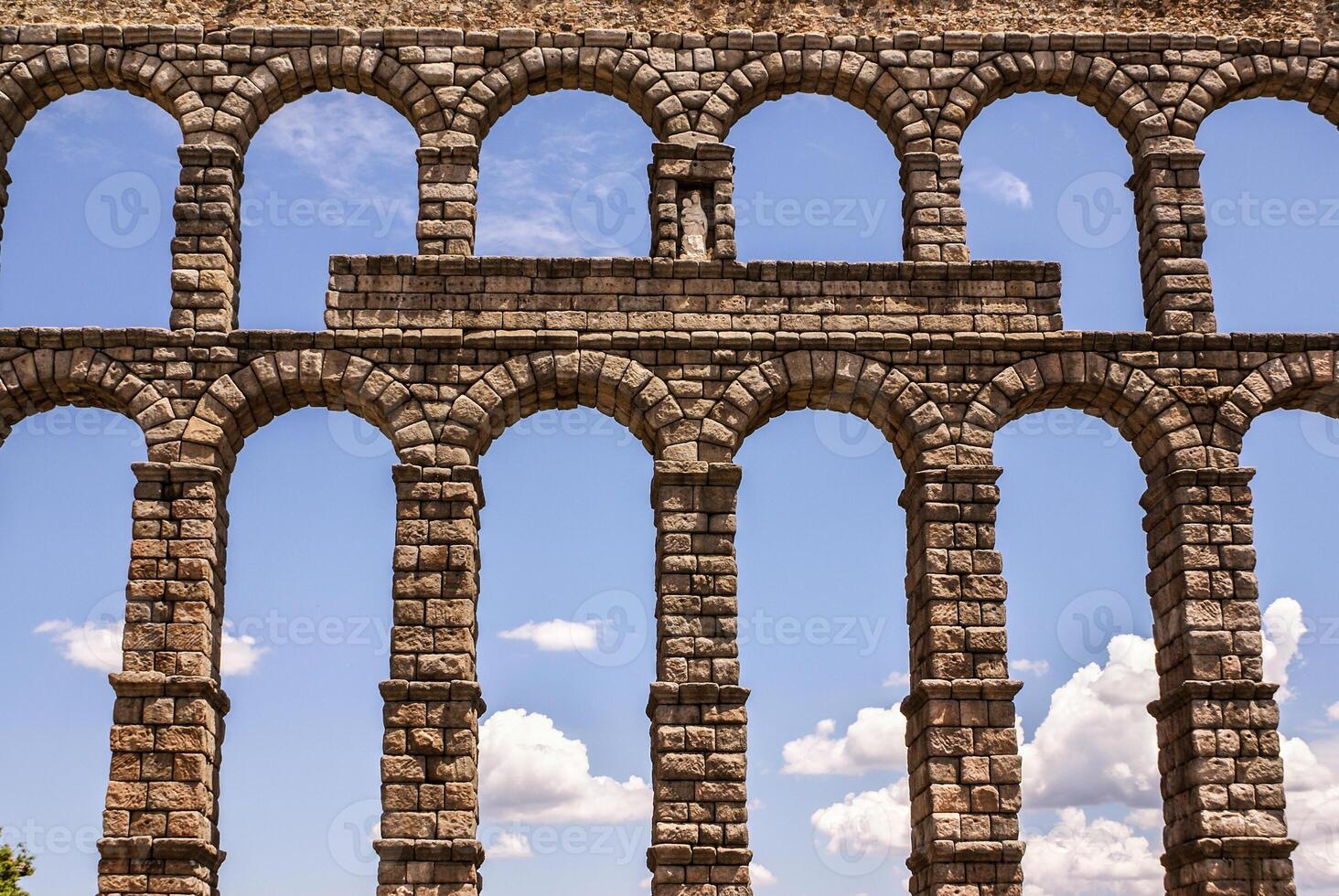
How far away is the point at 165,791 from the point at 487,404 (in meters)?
4.95

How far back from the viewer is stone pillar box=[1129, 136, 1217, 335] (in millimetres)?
18547

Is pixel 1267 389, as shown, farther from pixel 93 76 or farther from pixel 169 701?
pixel 93 76

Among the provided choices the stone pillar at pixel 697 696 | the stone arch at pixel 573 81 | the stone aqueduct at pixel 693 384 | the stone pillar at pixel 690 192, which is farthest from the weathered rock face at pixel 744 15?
the stone pillar at pixel 697 696

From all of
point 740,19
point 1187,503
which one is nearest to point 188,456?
point 740,19

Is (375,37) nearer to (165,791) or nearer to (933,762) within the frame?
(165,791)

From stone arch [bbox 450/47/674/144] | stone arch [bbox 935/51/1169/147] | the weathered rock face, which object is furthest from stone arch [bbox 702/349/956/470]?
the weathered rock face

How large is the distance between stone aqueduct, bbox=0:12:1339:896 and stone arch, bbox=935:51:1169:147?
0.12 feet

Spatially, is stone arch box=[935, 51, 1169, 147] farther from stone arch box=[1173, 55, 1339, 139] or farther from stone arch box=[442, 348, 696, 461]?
stone arch box=[442, 348, 696, 461]

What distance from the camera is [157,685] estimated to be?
16703 millimetres

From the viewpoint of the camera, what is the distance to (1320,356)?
18.3 meters

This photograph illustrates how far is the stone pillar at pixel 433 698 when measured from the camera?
643 inches

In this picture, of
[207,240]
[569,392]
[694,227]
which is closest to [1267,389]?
[694,227]

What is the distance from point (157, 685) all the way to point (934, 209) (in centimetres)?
944

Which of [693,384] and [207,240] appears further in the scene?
[207,240]
